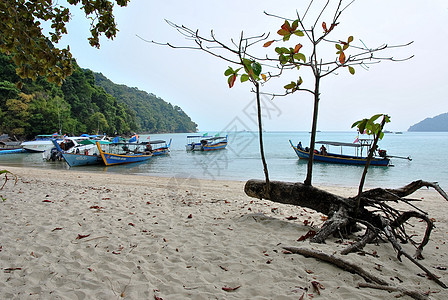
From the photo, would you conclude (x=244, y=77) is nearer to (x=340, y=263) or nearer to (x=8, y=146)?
(x=340, y=263)

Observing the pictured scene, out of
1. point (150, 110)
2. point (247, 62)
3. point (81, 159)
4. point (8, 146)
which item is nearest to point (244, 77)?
point (247, 62)

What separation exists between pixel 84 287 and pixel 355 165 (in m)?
24.4

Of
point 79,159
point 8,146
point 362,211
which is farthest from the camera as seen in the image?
point 8,146

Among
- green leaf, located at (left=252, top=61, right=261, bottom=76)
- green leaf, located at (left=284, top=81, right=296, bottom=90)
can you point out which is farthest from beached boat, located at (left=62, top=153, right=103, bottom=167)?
green leaf, located at (left=252, top=61, right=261, bottom=76)

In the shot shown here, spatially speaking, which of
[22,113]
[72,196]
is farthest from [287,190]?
[22,113]

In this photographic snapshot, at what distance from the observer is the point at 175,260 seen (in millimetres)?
2566

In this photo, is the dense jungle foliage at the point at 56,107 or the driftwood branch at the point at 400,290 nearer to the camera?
the driftwood branch at the point at 400,290

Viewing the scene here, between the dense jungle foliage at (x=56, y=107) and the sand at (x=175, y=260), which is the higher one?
the dense jungle foliage at (x=56, y=107)

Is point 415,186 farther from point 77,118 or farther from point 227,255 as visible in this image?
point 77,118

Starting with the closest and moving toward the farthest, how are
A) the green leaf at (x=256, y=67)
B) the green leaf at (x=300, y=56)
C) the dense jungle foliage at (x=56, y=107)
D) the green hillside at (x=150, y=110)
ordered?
the green leaf at (x=256, y=67)
the green leaf at (x=300, y=56)
the dense jungle foliage at (x=56, y=107)
the green hillside at (x=150, y=110)

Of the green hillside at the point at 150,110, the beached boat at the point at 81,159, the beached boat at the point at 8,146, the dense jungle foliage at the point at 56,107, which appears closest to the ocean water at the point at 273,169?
the beached boat at the point at 81,159

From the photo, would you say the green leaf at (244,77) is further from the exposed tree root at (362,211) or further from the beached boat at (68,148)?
the beached boat at (68,148)

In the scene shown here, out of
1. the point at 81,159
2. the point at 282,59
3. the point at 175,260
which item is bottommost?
the point at 81,159

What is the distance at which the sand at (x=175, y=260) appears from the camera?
1970mm
